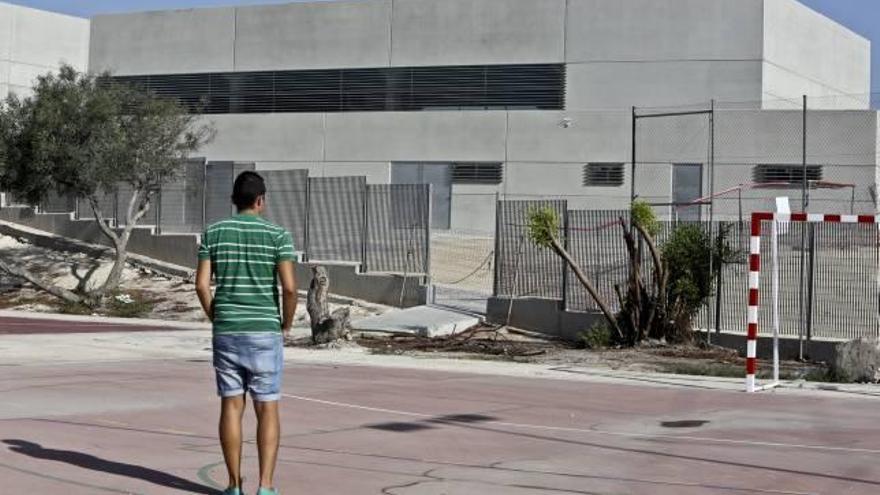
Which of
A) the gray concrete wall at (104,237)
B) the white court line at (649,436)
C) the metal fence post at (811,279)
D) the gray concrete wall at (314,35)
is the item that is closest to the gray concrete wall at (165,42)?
the gray concrete wall at (314,35)

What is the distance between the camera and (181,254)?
3434cm

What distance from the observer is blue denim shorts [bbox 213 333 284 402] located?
7.45 metres

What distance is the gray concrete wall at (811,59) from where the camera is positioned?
42875 mm

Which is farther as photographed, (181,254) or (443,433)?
(181,254)

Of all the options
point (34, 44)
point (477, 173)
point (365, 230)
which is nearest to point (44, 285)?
point (365, 230)

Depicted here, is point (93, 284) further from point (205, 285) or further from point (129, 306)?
point (205, 285)

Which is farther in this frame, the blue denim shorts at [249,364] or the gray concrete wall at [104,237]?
the gray concrete wall at [104,237]

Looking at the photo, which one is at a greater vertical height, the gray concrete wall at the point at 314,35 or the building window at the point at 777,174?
the gray concrete wall at the point at 314,35

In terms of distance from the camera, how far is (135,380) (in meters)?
14.8

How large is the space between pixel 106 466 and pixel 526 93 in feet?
121

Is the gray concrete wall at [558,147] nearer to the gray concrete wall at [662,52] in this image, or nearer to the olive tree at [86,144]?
the gray concrete wall at [662,52]

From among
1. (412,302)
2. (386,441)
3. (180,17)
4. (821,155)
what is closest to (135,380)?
(386,441)

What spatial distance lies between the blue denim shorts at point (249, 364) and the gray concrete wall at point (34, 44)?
4651 centimetres

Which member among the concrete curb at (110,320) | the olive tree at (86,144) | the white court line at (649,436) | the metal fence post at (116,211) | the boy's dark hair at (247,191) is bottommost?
the concrete curb at (110,320)
